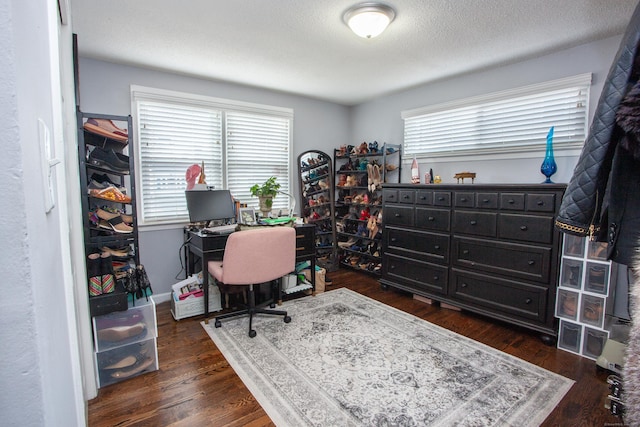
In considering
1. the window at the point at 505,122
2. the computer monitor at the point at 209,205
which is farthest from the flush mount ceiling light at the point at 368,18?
the computer monitor at the point at 209,205

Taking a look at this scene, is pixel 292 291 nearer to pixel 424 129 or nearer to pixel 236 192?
pixel 236 192

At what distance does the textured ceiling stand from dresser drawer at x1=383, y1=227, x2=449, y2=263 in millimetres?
1666

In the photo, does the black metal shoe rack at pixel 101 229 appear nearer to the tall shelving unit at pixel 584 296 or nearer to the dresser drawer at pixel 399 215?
the dresser drawer at pixel 399 215

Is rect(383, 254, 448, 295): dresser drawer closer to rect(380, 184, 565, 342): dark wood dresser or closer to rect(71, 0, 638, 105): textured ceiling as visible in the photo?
rect(380, 184, 565, 342): dark wood dresser

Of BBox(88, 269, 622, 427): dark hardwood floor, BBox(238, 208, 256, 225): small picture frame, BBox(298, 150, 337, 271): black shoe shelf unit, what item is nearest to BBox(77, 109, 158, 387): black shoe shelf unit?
BBox(88, 269, 622, 427): dark hardwood floor

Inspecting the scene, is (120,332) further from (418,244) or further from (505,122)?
(505,122)

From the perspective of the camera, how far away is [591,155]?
2.78ft

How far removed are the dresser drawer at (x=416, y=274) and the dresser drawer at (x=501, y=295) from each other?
0.39 ft

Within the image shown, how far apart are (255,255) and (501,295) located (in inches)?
81.9

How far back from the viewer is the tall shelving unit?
219 cm

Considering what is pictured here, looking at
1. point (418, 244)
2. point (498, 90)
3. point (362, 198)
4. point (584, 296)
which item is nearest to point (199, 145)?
point (362, 198)

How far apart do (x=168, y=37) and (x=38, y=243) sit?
2689 millimetres

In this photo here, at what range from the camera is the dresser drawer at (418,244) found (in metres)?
3.07

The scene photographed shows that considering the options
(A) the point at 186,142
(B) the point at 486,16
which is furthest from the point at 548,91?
(A) the point at 186,142
